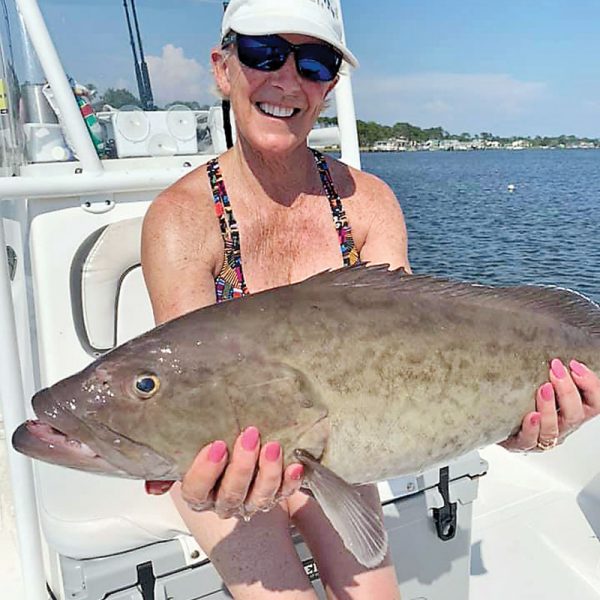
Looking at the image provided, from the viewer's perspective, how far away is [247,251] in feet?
8.47

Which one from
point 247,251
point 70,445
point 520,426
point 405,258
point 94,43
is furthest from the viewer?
point 94,43

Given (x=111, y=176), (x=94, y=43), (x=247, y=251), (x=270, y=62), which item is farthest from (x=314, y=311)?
(x=94, y=43)

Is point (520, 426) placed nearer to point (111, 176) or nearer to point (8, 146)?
point (111, 176)

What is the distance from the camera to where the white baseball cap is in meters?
2.24

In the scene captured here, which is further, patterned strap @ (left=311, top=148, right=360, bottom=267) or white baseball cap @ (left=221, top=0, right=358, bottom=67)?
patterned strap @ (left=311, top=148, right=360, bottom=267)

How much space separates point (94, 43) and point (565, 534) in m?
3.66

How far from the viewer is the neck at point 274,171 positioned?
264cm

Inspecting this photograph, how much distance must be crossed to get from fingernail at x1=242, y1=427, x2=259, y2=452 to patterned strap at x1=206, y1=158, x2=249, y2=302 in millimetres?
774

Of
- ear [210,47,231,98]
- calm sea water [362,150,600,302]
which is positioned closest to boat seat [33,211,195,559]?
ear [210,47,231,98]

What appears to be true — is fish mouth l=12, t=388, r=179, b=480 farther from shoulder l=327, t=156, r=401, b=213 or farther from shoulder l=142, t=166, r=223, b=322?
shoulder l=327, t=156, r=401, b=213

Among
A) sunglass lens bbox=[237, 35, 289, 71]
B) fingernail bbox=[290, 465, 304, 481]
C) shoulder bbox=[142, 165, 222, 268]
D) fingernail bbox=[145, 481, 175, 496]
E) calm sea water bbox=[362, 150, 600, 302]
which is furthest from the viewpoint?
calm sea water bbox=[362, 150, 600, 302]

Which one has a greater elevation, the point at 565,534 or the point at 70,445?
the point at 70,445

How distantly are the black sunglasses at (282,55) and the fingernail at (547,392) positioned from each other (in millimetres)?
1217

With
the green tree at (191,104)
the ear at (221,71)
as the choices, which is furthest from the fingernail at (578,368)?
the green tree at (191,104)
